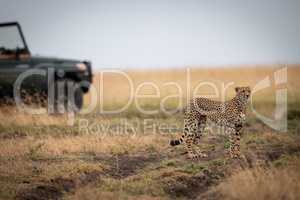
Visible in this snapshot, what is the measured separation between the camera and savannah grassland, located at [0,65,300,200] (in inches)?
263

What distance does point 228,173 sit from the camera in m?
7.52

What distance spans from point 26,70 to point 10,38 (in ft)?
2.95

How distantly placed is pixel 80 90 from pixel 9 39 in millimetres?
2137

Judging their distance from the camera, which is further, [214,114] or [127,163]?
[214,114]

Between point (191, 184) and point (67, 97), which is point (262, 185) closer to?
point (191, 184)

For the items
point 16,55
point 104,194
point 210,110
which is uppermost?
point 16,55

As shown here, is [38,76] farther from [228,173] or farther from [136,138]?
[228,173]

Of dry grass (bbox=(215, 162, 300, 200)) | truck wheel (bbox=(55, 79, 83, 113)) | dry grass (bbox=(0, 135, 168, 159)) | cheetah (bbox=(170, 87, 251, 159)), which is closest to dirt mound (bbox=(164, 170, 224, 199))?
dry grass (bbox=(215, 162, 300, 200))

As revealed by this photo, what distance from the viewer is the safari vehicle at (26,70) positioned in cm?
1405

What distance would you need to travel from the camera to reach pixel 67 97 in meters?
14.9

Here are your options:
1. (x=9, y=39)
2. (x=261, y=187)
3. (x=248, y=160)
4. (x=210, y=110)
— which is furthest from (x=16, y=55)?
(x=261, y=187)

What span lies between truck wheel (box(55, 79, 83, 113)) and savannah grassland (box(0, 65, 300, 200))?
35.0 inches

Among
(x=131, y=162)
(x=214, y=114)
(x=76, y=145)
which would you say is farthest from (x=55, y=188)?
(x=214, y=114)

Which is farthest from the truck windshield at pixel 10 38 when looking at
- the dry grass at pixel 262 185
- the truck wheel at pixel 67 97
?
the dry grass at pixel 262 185
